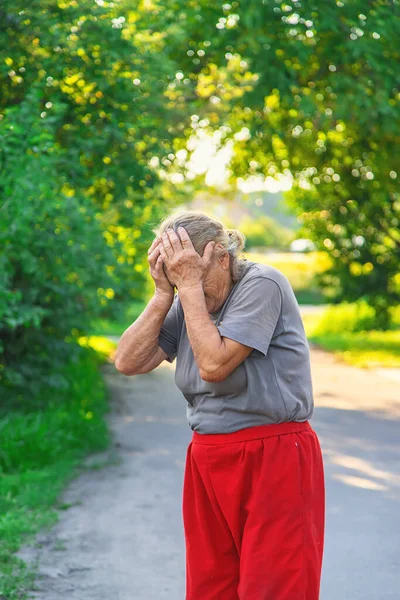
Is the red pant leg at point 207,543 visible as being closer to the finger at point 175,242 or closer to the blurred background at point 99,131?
the finger at point 175,242

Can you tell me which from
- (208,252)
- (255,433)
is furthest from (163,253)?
(255,433)

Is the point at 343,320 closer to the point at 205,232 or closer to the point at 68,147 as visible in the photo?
the point at 68,147

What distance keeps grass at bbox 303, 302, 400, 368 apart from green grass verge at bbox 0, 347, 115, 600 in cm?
734

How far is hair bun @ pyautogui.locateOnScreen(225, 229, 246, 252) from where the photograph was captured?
3.35 meters

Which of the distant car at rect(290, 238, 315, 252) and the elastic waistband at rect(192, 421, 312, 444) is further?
the distant car at rect(290, 238, 315, 252)

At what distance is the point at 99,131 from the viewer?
9.60m

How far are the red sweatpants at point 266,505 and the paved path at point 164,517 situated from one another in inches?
67.9

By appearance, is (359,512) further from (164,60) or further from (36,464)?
(164,60)

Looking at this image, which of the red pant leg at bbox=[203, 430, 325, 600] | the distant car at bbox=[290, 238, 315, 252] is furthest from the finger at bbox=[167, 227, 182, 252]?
the distant car at bbox=[290, 238, 315, 252]

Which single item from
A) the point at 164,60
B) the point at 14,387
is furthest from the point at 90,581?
the point at 164,60

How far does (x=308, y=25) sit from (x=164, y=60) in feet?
7.00

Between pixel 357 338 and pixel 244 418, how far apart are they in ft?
60.7

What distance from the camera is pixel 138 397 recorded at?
40.7ft

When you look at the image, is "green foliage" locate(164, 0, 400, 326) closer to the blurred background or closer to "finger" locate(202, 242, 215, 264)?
the blurred background
